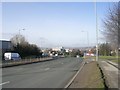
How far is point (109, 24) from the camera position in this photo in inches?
1706

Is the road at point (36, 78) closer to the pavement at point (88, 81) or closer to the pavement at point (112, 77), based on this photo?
the pavement at point (88, 81)

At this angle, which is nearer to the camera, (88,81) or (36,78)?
(88,81)

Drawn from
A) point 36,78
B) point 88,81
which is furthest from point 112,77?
point 36,78

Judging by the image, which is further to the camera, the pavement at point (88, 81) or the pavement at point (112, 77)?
the pavement at point (112, 77)

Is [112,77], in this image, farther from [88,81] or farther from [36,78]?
[36,78]

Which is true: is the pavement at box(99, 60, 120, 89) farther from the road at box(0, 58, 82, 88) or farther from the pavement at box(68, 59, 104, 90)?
the road at box(0, 58, 82, 88)

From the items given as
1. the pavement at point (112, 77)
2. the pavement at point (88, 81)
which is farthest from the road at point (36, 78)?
the pavement at point (112, 77)

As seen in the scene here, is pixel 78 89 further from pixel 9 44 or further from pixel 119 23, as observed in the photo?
pixel 9 44

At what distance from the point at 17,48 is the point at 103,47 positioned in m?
67.1

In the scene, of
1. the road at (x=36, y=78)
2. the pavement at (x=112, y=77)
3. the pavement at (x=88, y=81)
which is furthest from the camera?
the road at (x=36, y=78)

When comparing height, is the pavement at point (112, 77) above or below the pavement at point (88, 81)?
below

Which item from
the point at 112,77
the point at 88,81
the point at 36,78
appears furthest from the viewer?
the point at 112,77

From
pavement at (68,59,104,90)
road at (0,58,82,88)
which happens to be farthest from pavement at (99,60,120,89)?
road at (0,58,82,88)

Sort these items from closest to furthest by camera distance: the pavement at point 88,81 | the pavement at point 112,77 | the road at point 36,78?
1. the pavement at point 88,81
2. the pavement at point 112,77
3. the road at point 36,78
